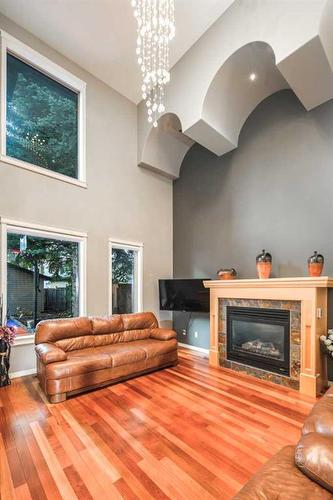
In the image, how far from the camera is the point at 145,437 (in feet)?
7.83

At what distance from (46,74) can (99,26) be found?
1212mm

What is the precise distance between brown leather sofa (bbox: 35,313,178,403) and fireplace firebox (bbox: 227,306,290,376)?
1.05m

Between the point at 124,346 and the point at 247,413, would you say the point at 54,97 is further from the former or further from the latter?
the point at 247,413

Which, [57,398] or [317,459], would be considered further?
[57,398]

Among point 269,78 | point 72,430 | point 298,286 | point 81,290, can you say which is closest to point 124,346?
point 81,290

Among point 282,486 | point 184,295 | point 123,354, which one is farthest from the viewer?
point 184,295

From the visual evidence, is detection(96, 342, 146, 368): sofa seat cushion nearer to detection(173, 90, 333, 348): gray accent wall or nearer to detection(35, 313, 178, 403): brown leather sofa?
detection(35, 313, 178, 403): brown leather sofa

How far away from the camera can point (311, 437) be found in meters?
1.24

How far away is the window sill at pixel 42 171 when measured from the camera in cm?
388

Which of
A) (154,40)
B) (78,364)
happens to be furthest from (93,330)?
(154,40)

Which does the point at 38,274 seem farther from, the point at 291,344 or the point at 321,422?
the point at 321,422

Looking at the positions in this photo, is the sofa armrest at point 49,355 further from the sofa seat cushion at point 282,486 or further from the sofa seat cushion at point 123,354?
the sofa seat cushion at point 282,486

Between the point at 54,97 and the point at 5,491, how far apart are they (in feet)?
17.5

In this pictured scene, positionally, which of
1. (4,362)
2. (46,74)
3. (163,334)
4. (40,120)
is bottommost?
(4,362)
